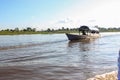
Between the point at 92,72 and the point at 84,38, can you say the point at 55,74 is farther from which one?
the point at 84,38

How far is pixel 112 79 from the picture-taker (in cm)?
918

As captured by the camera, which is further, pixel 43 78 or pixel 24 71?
pixel 24 71

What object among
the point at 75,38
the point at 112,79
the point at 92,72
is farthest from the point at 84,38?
the point at 112,79

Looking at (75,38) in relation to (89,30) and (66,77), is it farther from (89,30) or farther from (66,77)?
(66,77)

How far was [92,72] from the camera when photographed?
1343cm

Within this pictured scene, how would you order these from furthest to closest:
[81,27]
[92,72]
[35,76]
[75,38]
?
[81,27]
[75,38]
[92,72]
[35,76]

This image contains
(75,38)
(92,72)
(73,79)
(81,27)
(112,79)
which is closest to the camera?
(112,79)

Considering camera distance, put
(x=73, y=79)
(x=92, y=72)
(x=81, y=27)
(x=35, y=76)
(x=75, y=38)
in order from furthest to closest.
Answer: (x=81, y=27) < (x=75, y=38) < (x=92, y=72) < (x=35, y=76) < (x=73, y=79)

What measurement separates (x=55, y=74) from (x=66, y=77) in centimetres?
105

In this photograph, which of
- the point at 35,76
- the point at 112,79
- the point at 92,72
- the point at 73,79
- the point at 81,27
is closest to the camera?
the point at 112,79

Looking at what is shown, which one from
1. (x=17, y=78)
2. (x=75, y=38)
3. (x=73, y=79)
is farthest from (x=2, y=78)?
(x=75, y=38)

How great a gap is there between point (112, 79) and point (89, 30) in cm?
4443

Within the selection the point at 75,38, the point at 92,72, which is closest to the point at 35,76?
the point at 92,72

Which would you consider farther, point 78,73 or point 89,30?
point 89,30
